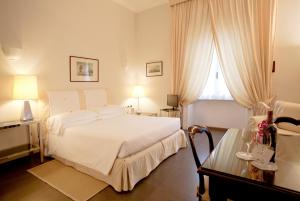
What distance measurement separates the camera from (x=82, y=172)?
2564 millimetres

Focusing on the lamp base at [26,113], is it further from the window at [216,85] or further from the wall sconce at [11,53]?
the window at [216,85]

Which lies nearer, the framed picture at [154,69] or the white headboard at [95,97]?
the white headboard at [95,97]

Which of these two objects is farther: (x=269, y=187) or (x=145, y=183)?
(x=145, y=183)

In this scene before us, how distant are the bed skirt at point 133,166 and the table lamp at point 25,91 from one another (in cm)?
93

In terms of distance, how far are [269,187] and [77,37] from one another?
4117mm

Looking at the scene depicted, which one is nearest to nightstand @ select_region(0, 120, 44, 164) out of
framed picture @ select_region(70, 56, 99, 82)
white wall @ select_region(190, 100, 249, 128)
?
framed picture @ select_region(70, 56, 99, 82)

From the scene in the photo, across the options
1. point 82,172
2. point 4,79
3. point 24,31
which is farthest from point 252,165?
point 24,31

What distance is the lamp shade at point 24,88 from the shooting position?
271cm

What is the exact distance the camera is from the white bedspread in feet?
7.11

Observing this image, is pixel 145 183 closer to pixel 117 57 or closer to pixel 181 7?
pixel 117 57

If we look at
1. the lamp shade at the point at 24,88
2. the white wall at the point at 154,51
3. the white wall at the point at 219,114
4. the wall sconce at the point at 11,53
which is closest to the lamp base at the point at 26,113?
the lamp shade at the point at 24,88

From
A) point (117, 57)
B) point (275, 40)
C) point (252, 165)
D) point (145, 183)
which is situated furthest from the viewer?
point (117, 57)

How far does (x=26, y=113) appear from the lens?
2.85 m

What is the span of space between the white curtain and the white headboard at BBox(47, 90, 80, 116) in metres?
2.60
